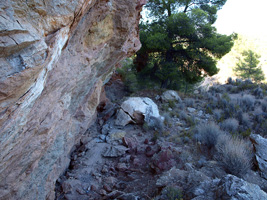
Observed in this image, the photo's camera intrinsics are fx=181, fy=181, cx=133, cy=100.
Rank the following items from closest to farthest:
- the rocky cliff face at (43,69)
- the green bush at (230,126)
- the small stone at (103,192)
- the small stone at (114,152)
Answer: the rocky cliff face at (43,69) < the small stone at (103,192) < the small stone at (114,152) < the green bush at (230,126)

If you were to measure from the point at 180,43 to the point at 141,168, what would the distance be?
25.3 ft

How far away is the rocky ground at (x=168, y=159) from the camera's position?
3053mm

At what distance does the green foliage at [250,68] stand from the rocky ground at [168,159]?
13.5m

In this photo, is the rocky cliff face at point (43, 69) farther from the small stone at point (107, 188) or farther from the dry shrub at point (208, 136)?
the dry shrub at point (208, 136)

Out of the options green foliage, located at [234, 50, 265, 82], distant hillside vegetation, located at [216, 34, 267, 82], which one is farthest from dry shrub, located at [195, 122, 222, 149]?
distant hillside vegetation, located at [216, 34, 267, 82]

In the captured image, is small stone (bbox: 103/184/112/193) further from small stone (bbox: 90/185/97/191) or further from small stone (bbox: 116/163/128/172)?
small stone (bbox: 116/163/128/172)

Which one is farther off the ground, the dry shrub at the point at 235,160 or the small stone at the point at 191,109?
the dry shrub at the point at 235,160

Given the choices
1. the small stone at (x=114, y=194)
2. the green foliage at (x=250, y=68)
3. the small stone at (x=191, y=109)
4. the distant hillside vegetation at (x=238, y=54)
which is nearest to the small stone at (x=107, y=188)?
the small stone at (x=114, y=194)

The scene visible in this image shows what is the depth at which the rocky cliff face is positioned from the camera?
1.43 meters

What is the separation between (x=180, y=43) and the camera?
10.0 meters

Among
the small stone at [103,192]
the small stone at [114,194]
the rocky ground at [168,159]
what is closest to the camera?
the rocky ground at [168,159]

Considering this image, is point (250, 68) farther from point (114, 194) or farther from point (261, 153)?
point (114, 194)

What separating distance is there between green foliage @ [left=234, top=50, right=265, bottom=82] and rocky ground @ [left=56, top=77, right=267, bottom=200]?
530 inches

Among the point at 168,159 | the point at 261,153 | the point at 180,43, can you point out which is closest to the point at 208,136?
the point at 261,153
